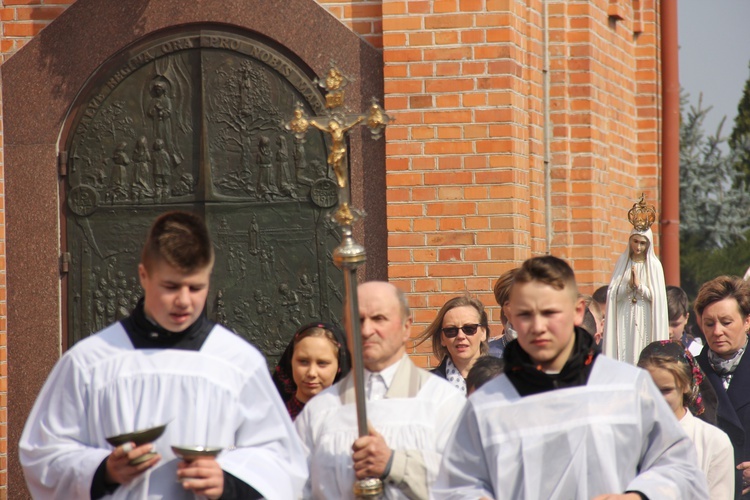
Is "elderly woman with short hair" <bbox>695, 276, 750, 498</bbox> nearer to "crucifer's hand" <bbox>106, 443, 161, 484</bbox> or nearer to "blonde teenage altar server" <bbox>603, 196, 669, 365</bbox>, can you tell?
"blonde teenage altar server" <bbox>603, 196, 669, 365</bbox>

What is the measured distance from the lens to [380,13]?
8.70m

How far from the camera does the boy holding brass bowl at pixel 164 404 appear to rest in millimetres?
4082

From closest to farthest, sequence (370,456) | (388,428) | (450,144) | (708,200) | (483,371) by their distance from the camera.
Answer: (370,456)
(388,428)
(483,371)
(450,144)
(708,200)

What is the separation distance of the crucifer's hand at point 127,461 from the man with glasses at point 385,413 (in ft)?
2.95

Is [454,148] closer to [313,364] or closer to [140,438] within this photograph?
[313,364]

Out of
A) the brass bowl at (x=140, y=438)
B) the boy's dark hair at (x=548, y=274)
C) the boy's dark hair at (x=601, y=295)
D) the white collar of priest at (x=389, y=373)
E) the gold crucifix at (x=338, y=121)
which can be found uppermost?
the gold crucifix at (x=338, y=121)

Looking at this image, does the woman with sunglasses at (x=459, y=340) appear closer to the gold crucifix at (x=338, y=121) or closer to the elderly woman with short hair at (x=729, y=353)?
the elderly woman with short hair at (x=729, y=353)

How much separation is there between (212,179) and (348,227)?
4.17 metres

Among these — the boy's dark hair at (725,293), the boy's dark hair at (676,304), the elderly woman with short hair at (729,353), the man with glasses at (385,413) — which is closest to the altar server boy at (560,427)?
the man with glasses at (385,413)

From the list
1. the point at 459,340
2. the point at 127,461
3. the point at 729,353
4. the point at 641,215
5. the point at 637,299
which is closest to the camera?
the point at 127,461

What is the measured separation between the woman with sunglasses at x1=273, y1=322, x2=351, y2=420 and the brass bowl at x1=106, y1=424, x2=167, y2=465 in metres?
1.63

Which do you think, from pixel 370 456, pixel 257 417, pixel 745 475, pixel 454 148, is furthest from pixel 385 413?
pixel 454 148

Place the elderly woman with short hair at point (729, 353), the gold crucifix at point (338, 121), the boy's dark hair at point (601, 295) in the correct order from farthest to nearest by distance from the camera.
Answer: the boy's dark hair at point (601, 295) → the elderly woman with short hair at point (729, 353) → the gold crucifix at point (338, 121)

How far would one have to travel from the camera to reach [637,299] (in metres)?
8.18
